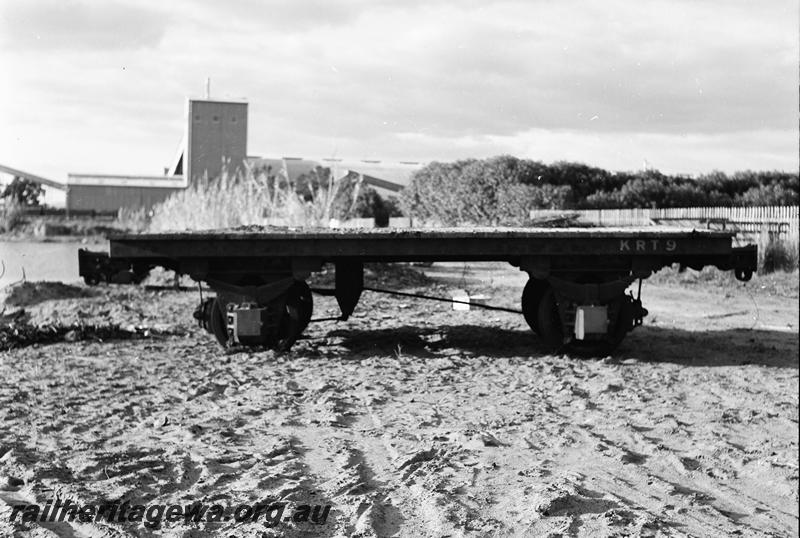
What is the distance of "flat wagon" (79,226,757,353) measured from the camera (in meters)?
8.94

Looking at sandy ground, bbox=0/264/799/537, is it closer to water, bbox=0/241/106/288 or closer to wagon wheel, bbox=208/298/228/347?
wagon wheel, bbox=208/298/228/347

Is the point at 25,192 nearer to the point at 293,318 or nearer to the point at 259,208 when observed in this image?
the point at 259,208

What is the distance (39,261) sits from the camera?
27219 mm

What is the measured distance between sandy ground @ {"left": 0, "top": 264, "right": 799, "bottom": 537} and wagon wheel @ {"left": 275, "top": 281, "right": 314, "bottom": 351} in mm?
164

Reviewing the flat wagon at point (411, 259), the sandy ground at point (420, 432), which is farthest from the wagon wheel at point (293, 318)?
the sandy ground at point (420, 432)

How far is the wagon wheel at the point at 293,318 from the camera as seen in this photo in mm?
9320

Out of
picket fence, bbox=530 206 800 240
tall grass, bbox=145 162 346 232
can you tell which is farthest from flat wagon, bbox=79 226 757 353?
picket fence, bbox=530 206 800 240

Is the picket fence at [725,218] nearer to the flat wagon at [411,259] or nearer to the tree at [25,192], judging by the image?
the flat wagon at [411,259]

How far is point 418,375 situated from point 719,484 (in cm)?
351

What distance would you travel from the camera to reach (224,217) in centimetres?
1925

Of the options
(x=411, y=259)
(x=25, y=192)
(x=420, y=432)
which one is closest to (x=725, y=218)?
(x=411, y=259)

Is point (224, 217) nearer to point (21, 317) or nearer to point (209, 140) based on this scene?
point (21, 317)

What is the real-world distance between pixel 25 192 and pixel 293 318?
37894 millimetres

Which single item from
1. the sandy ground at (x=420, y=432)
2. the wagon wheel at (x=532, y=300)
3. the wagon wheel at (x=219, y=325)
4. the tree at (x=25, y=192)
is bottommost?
the sandy ground at (x=420, y=432)
